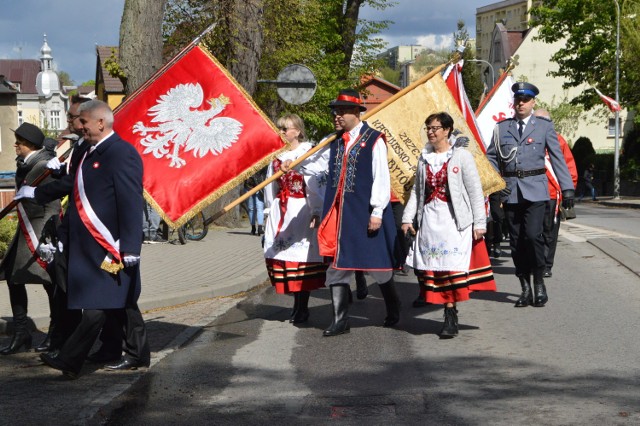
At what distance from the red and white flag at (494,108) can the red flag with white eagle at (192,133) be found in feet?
21.1

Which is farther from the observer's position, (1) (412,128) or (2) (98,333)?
(1) (412,128)

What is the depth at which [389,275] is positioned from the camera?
358 inches

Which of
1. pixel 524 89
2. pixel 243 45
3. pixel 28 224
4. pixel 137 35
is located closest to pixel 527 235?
pixel 524 89

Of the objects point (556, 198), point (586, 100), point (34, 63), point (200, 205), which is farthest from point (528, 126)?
point (34, 63)

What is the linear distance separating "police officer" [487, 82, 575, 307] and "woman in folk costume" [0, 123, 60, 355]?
4274 millimetres

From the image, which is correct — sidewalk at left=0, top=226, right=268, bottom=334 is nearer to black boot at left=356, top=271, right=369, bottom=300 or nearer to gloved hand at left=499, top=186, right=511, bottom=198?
black boot at left=356, top=271, right=369, bottom=300

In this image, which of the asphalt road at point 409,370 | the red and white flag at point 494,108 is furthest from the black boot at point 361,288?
the red and white flag at point 494,108

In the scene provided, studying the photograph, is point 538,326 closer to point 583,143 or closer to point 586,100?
point 586,100

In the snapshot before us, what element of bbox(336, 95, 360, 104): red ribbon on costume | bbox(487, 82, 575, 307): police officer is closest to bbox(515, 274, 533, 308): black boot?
bbox(487, 82, 575, 307): police officer

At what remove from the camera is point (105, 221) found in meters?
7.01

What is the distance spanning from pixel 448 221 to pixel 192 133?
210 centimetres

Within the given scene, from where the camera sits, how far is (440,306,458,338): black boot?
27.9 ft

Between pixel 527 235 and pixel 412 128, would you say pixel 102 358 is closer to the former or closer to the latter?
pixel 412 128

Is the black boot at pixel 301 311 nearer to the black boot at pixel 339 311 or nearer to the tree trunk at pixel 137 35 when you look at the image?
the black boot at pixel 339 311
